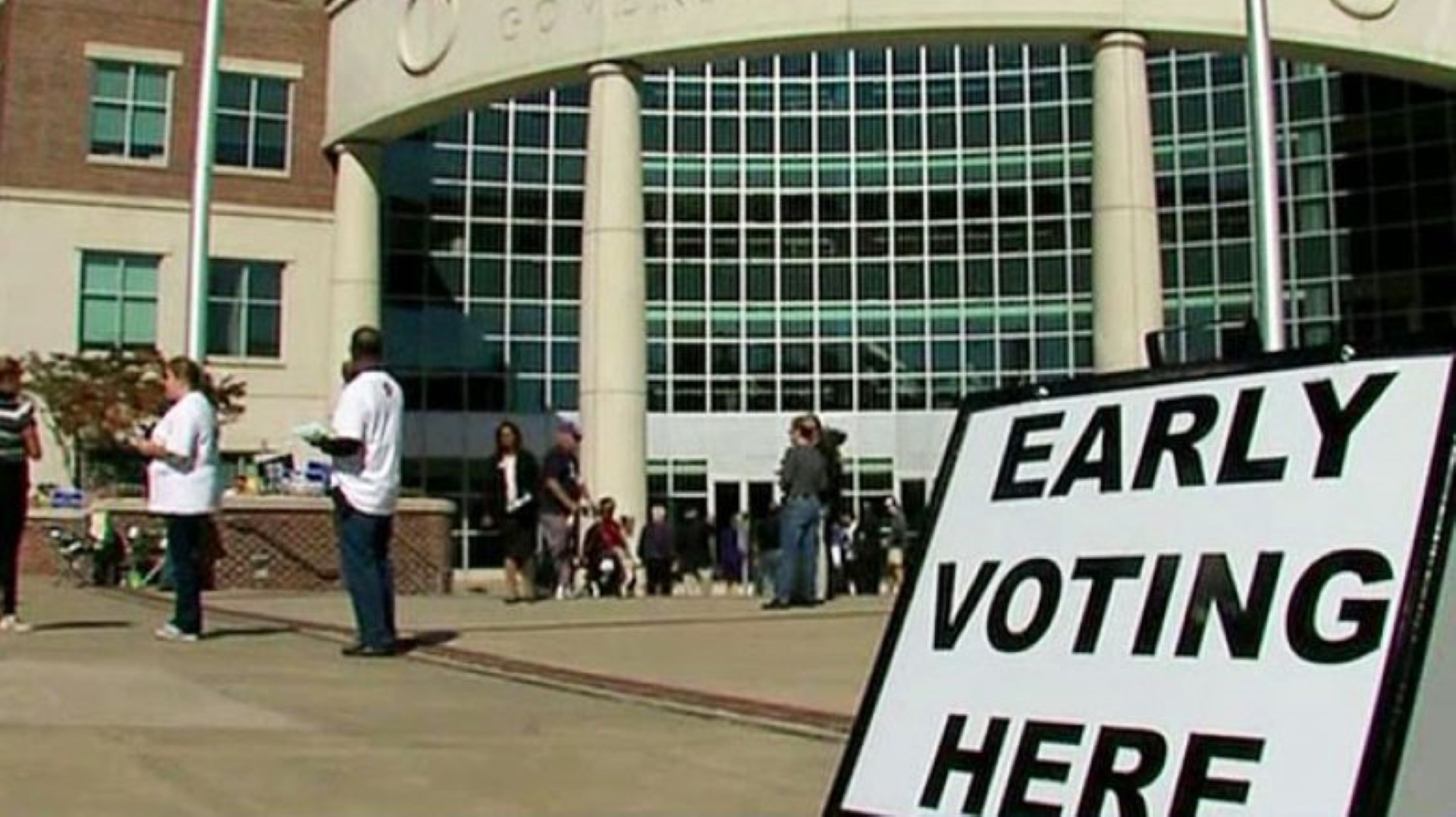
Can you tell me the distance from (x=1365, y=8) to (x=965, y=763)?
93.5 feet

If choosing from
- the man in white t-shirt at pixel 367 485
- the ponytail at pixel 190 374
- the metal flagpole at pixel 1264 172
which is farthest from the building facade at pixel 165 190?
the man in white t-shirt at pixel 367 485

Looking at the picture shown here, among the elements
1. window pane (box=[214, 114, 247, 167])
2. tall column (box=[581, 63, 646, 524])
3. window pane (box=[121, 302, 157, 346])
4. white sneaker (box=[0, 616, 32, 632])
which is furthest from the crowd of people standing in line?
window pane (box=[214, 114, 247, 167])

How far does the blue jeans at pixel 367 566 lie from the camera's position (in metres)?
9.96

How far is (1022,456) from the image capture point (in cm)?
283

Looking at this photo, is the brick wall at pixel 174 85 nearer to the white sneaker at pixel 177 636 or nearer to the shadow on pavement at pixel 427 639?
the shadow on pavement at pixel 427 639

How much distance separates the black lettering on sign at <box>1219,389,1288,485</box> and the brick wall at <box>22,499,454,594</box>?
65.2 ft

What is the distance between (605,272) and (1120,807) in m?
28.7

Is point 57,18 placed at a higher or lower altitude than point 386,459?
higher

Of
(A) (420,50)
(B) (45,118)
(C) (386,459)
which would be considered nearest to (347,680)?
(C) (386,459)

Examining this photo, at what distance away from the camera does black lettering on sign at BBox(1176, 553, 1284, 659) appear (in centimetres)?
237

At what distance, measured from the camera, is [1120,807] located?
7.94 feet

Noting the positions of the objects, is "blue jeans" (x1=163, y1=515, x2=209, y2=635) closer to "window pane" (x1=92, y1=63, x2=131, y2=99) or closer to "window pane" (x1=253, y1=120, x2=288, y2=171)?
"window pane" (x1=253, y1=120, x2=288, y2=171)

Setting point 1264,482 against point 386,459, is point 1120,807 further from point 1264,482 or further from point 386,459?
point 386,459

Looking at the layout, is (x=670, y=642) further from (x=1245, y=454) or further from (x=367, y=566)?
(x=1245, y=454)
